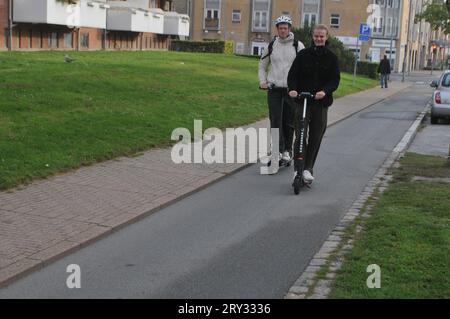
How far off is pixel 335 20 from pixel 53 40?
45524 millimetres

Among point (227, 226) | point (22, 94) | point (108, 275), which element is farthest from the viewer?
point (22, 94)

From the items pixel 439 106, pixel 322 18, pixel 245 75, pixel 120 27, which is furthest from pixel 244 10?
pixel 439 106

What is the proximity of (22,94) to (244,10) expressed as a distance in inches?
2756

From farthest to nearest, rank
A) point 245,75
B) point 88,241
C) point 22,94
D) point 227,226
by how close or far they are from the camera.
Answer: point 245,75, point 22,94, point 227,226, point 88,241

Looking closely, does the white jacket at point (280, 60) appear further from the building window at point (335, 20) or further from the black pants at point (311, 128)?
the building window at point (335, 20)

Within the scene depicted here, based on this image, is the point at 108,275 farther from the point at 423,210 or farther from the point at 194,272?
the point at 423,210

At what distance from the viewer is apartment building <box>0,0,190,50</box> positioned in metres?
35.1

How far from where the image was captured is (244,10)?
267 feet

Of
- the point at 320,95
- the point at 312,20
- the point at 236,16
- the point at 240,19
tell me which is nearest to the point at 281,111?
the point at 320,95

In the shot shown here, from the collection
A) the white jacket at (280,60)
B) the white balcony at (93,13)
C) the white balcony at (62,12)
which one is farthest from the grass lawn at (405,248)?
the white balcony at (93,13)

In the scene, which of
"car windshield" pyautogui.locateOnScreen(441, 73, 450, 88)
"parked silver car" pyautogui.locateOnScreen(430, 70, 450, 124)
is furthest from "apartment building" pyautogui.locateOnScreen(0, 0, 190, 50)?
"parked silver car" pyautogui.locateOnScreen(430, 70, 450, 124)

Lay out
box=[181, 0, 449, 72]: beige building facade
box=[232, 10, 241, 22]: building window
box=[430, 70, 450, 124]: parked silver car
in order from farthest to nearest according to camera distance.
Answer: box=[232, 10, 241, 22]: building window, box=[181, 0, 449, 72]: beige building facade, box=[430, 70, 450, 124]: parked silver car

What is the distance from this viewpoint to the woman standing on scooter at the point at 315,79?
8359 millimetres

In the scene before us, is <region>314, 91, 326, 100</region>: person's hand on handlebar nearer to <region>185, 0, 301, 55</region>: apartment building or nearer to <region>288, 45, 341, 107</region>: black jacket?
<region>288, 45, 341, 107</region>: black jacket
